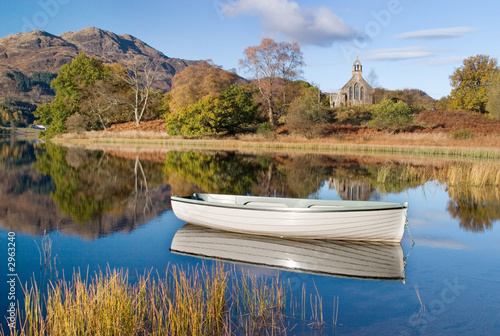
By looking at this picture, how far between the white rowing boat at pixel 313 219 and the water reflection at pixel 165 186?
2.96m

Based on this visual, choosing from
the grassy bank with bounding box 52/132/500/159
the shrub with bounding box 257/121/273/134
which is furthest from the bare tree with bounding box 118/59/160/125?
the shrub with bounding box 257/121/273/134

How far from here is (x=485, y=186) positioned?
19.1 metres

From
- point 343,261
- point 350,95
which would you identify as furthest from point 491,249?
point 350,95

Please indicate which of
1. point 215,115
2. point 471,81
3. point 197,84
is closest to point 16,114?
point 197,84

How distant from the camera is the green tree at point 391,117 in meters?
48.1

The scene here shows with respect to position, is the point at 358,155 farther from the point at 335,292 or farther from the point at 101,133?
the point at 101,133

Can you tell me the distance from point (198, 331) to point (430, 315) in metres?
3.78

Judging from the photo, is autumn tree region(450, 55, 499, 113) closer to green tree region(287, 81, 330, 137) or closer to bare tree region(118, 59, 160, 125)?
green tree region(287, 81, 330, 137)

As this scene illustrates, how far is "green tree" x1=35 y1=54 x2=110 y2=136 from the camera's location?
5881 cm

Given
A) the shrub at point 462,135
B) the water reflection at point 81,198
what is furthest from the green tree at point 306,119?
the water reflection at point 81,198

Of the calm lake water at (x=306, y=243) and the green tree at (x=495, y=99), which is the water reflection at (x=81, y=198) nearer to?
the calm lake water at (x=306, y=243)

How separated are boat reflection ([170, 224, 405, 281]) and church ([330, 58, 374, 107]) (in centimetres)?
6077

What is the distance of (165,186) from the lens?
19.5m

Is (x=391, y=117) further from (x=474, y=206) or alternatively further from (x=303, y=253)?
(x=303, y=253)
